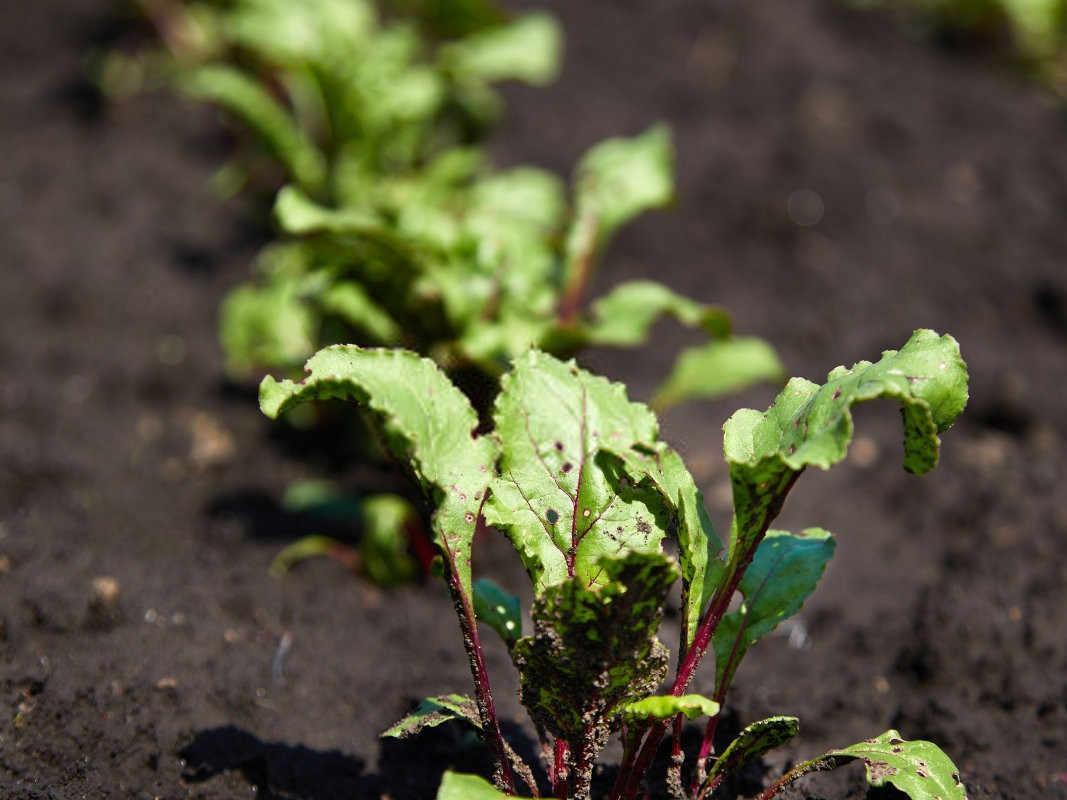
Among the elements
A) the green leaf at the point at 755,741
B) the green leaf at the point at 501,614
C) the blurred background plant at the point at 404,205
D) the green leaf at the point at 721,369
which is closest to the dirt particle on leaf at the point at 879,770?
the green leaf at the point at 755,741

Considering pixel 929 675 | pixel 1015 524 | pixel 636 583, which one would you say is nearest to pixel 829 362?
pixel 1015 524

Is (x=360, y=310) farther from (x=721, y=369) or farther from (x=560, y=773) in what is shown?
(x=560, y=773)

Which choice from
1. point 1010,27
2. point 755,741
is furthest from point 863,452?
Result: point 1010,27

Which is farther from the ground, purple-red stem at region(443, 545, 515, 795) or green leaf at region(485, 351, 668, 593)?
green leaf at region(485, 351, 668, 593)

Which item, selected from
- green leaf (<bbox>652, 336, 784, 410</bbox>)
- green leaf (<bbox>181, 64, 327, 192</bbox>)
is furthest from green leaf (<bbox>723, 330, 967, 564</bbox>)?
green leaf (<bbox>181, 64, 327, 192</bbox>)

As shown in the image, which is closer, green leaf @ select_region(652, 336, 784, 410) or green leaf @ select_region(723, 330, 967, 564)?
green leaf @ select_region(723, 330, 967, 564)

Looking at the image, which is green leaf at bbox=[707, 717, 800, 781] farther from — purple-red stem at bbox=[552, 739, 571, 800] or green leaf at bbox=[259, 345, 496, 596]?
green leaf at bbox=[259, 345, 496, 596]

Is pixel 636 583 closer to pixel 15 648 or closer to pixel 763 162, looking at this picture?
pixel 15 648

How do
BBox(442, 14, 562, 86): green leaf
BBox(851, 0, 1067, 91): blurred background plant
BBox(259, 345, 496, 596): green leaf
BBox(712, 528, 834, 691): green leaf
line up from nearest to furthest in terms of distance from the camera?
BBox(259, 345, 496, 596): green leaf → BBox(712, 528, 834, 691): green leaf → BBox(442, 14, 562, 86): green leaf → BBox(851, 0, 1067, 91): blurred background plant

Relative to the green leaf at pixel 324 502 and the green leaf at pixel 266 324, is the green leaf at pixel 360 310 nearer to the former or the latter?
the green leaf at pixel 266 324
